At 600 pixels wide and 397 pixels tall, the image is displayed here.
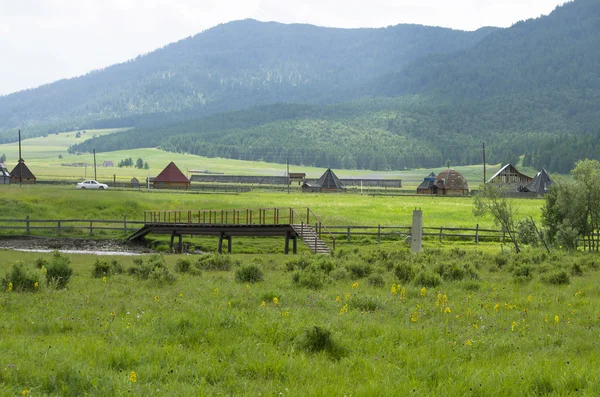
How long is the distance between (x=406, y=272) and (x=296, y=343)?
35.7ft

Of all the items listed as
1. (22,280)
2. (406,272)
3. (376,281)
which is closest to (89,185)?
(406,272)

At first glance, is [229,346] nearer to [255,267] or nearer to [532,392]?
[532,392]

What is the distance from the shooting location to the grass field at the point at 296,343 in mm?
8008

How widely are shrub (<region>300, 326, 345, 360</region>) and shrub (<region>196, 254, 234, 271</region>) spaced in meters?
17.6

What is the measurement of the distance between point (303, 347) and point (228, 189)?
10276 centimetres

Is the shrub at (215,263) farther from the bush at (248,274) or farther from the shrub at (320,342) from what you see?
the shrub at (320,342)

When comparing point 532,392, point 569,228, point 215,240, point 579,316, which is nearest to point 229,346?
point 532,392

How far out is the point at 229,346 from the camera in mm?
9633

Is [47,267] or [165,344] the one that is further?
[47,267]

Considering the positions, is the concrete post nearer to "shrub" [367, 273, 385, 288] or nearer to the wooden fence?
the wooden fence

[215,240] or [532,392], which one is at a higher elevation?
[532,392]

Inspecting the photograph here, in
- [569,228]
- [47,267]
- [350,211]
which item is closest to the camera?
[47,267]

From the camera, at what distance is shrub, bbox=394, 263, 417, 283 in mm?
19967

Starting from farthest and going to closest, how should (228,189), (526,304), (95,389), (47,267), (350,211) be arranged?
1. (228,189)
2. (350,211)
3. (47,267)
4. (526,304)
5. (95,389)
